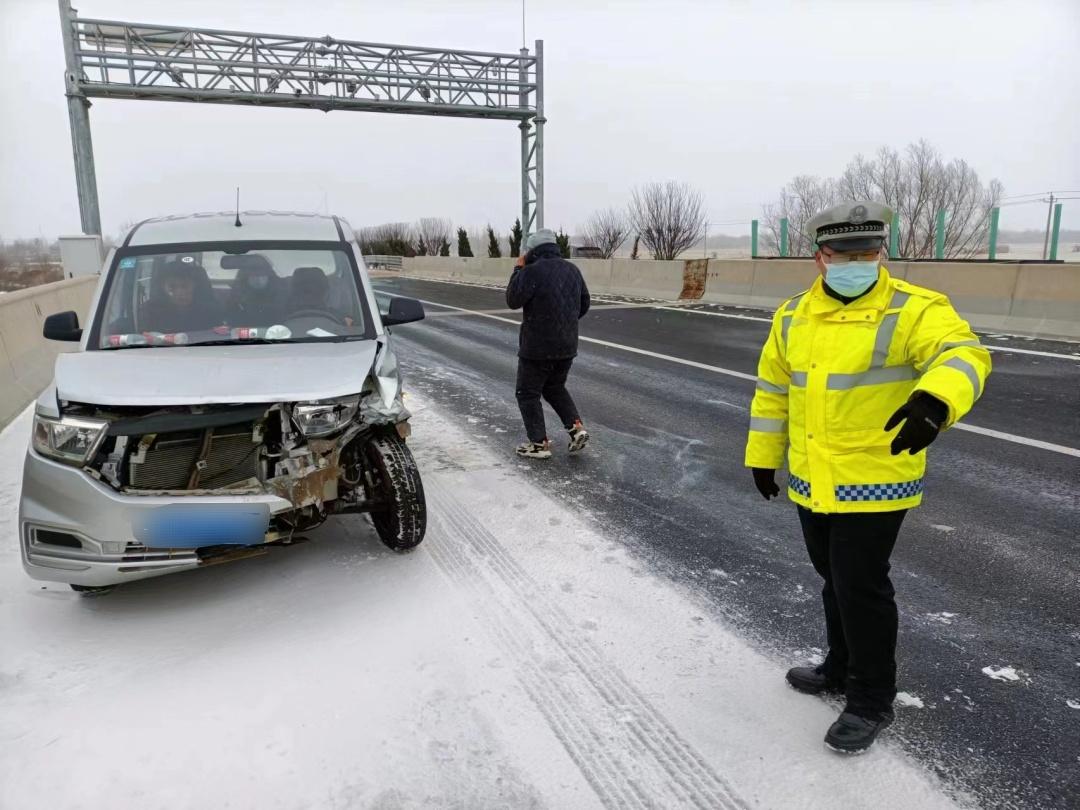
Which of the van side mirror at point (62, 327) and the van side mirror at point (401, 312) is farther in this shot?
the van side mirror at point (401, 312)

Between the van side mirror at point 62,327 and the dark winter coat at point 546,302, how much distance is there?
9.78ft

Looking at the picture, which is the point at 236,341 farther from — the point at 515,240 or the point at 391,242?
the point at 391,242

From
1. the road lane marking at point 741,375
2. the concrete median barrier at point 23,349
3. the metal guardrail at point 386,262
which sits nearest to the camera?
the road lane marking at point 741,375

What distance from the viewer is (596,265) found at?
23078 mm

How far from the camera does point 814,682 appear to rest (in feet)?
9.82

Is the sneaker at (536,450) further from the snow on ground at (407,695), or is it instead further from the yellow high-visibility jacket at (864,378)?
the yellow high-visibility jacket at (864,378)

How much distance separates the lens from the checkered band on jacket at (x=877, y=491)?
8.35 ft

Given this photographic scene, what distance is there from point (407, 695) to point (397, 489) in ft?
4.18

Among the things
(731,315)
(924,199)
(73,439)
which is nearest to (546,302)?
(73,439)

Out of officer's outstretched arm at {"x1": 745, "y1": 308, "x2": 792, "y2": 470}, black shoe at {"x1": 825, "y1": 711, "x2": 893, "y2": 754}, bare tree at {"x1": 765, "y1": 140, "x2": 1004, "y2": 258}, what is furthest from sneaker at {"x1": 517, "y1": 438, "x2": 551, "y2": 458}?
bare tree at {"x1": 765, "y1": 140, "x2": 1004, "y2": 258}

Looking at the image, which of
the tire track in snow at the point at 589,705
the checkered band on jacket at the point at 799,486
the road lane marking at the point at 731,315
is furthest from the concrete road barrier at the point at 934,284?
the tire track in snow at the point at 589,705

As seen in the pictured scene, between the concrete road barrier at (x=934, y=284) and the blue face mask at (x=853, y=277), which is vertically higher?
the blue face mask at (x=853, y=277)

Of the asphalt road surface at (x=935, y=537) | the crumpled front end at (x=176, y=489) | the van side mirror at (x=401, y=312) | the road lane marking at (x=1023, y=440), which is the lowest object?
the asphalt road surface at (x=935, y=537)

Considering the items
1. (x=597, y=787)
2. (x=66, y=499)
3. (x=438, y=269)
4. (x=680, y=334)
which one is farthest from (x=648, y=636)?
(x=438, y=269)
